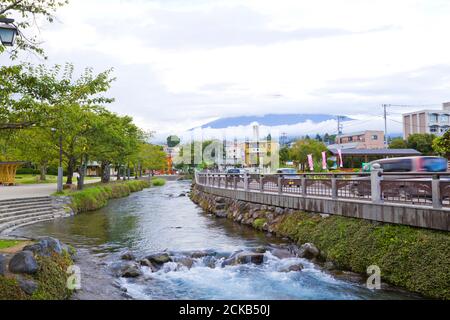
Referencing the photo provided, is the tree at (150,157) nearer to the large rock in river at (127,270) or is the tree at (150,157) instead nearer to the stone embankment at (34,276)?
the large rock in river at (127,270)

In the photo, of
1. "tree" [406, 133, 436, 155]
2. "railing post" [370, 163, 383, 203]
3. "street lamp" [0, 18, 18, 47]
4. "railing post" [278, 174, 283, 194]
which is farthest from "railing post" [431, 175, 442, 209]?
"tree" [406, 133, 436, 155]

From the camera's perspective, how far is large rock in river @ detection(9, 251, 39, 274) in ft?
27.6

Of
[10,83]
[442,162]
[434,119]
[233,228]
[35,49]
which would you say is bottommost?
[233,228]

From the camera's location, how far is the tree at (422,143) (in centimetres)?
6509

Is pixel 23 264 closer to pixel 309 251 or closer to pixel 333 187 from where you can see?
pixel 309 251

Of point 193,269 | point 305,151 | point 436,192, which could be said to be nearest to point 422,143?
point 305,151

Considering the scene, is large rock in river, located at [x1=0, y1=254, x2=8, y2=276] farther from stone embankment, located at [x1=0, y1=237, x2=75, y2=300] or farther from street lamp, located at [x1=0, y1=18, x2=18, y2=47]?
street lamp, located at [x1=0, y1=18, x2=18, y2=47]

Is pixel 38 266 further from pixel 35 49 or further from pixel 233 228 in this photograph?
pixel 233 228

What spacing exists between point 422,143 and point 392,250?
206 ft

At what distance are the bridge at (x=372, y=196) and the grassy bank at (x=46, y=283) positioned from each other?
29.2 feet

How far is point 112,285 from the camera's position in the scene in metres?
10.1
